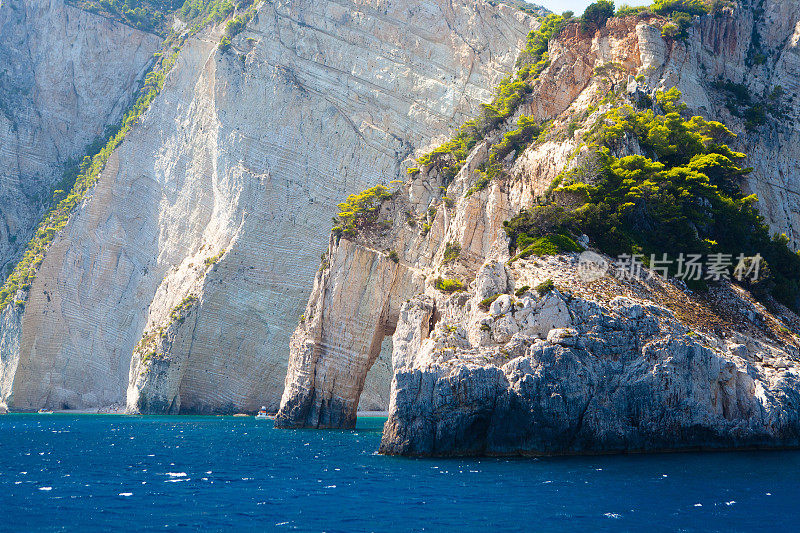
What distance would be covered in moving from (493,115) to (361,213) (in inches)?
457

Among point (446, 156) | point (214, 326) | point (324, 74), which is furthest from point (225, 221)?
point (446, 156)

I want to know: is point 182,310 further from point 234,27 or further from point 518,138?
point 518,138

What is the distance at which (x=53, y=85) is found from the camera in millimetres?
82188

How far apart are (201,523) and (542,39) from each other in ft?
154

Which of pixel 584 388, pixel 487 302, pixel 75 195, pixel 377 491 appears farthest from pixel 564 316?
pixel 75 195

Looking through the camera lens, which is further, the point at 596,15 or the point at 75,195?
the point at 75,195

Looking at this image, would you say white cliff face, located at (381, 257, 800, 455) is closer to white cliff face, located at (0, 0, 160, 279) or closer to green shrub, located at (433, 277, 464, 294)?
green shrub, located at (433, 277, 464, 294)

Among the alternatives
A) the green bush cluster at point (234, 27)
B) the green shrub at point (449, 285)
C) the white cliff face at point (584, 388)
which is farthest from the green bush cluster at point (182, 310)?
the white cliff face at point (584, 388)

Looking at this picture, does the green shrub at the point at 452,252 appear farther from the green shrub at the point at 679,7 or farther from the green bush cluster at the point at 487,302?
the green shrub at the point at 679,7

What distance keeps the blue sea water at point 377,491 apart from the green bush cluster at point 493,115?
79.6ft

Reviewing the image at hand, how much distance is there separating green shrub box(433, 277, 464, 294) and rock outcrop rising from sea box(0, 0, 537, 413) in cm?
2584

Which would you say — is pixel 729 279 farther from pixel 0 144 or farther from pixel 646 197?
pixel 0 144

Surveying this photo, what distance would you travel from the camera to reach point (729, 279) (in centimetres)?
3766

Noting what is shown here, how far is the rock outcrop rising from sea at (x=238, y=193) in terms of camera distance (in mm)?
61656
